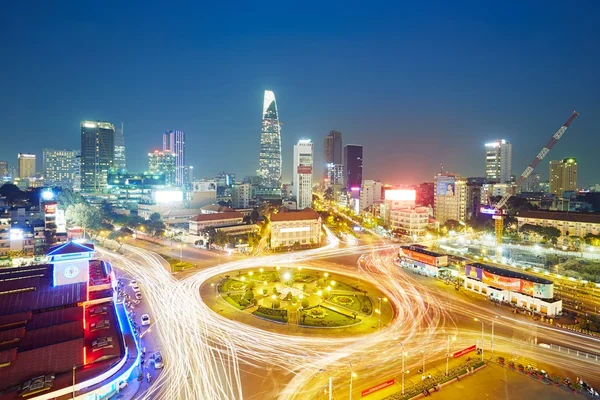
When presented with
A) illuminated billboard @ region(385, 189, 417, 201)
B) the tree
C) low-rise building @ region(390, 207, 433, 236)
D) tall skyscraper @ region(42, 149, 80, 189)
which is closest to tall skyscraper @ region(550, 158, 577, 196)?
illuminated billboard @ region(385, 189, 417, 201)

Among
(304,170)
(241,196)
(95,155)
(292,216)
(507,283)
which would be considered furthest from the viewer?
(95,155)

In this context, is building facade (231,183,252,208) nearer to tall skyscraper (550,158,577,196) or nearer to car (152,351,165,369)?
car (152,351,165,369)

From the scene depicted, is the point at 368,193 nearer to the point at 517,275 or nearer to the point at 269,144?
the point at 269,144

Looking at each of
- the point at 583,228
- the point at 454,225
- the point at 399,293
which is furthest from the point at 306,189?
the point at 399,293

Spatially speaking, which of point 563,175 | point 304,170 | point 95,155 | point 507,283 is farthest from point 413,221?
point 95,155

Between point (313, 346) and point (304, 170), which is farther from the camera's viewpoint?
point (304, 170)

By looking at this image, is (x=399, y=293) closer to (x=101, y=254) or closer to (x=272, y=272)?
(x=272, y=272)
